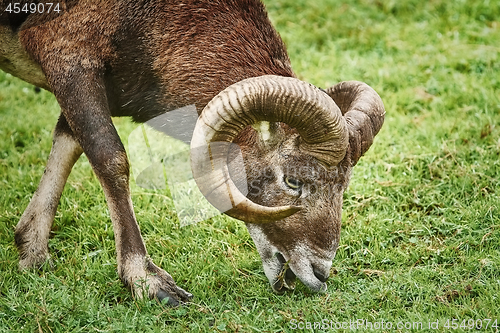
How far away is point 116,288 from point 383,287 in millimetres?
2345

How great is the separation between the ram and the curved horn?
0.09 m

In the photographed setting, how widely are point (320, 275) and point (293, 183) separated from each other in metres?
0.82

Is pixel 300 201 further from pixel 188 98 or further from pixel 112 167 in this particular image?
pixel 112 167

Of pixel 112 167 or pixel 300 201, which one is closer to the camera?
pixel 112 167

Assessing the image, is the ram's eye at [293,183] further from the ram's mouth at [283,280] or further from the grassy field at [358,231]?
the grassy field at [358,231]

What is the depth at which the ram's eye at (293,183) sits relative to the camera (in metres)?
5.03

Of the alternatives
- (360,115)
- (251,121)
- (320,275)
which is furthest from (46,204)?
(360,115)

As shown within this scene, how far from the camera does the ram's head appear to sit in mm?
4488

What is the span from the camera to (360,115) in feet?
16.7

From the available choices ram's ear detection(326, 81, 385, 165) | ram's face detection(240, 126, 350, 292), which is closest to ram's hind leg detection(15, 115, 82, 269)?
ram's face detection(240, 126, 350, 292)

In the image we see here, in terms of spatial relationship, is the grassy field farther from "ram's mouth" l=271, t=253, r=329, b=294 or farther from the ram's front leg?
the ram's front leg

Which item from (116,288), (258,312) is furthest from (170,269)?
(258,312)
